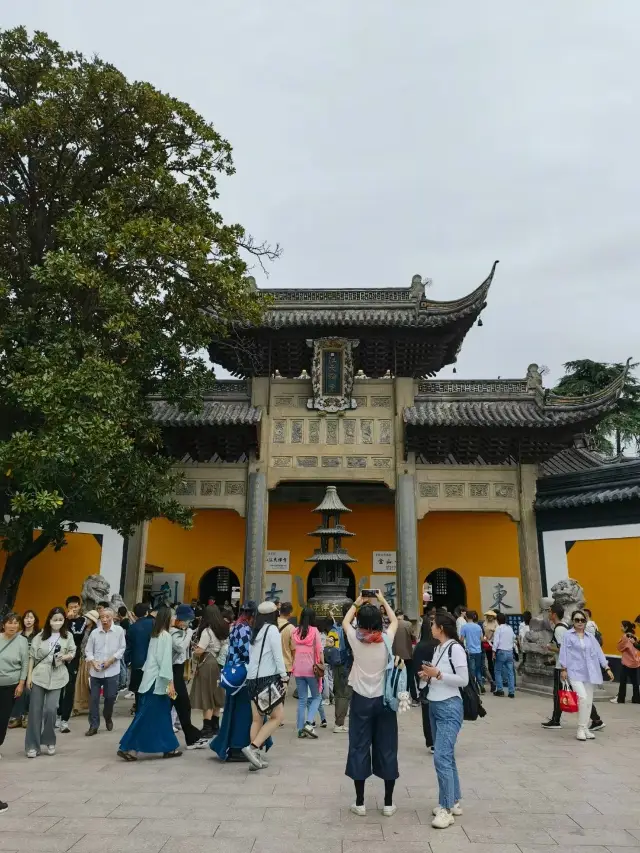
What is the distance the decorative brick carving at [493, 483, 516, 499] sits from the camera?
15.4 metres

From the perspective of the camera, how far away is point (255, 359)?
52.4 feet

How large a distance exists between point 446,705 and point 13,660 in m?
3.91

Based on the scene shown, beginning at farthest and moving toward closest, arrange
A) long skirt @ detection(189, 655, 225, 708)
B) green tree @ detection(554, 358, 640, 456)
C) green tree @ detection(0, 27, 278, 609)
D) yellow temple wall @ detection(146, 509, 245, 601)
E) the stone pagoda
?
green tree @ detection(554, 358, 640, 456), yellow temple wall @ detection(146, 509, 245, 601), the stone pagoda, green tree @ detection(0, 27, 278, 609), long skirt @ detection(189, 655, 225, 708)

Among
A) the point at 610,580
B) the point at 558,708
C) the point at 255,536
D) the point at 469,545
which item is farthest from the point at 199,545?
the point at 558,708

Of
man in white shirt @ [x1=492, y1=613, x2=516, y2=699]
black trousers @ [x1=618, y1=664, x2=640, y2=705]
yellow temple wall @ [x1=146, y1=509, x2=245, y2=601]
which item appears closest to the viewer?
black trousers @ [x1=618, y1=664, x2=640, y2=705]

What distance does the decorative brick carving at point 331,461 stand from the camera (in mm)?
15453

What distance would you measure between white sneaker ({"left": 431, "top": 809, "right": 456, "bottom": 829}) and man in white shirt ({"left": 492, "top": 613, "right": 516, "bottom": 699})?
659 centimetres

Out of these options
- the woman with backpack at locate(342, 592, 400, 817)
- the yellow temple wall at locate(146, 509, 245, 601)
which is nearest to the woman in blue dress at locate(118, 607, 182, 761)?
the woman with backpack at locate(342, 592, 400, 817)

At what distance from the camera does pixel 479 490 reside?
15469 mm

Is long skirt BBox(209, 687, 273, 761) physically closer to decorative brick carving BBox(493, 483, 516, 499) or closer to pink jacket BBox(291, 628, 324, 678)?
pink jacket BBox(291, 628, 324, 678)

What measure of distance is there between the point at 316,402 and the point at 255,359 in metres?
1.99

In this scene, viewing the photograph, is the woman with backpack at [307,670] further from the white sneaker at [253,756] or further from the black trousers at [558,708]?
the black trousers at [558,708]

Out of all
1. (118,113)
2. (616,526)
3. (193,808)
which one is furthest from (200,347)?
(616,526)

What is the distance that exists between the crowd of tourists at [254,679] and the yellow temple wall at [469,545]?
923 cm
